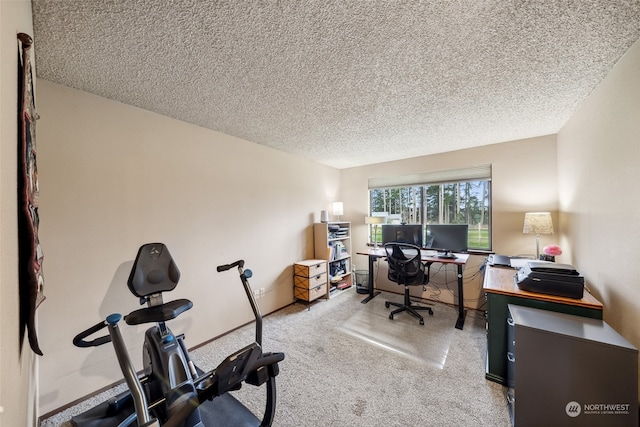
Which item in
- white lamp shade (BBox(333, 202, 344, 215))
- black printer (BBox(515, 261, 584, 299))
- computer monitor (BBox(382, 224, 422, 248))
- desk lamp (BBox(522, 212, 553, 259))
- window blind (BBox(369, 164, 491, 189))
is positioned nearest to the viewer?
black printer (BBox(515, 261, 584, 299))

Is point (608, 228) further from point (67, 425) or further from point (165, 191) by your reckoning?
point (67, 425)

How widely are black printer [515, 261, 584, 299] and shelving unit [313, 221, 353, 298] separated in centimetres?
253

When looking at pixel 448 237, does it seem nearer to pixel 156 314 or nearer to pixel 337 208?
pixel 337 208

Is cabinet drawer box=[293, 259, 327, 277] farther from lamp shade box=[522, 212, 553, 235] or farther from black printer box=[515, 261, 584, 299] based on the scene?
lamp shade box=[522, 212, 553, 235]

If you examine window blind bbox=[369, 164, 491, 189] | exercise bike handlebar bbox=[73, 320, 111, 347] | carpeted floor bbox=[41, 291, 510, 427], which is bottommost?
carpeted floor bbox=[41, 291, 510, 427]

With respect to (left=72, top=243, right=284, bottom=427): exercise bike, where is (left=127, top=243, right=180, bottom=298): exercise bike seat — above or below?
above

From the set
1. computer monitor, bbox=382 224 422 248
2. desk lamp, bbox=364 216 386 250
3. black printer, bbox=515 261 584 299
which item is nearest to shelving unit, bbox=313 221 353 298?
desk lamp, bbox=364 216 386 250

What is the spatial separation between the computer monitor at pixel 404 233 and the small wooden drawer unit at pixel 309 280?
1.16 metres

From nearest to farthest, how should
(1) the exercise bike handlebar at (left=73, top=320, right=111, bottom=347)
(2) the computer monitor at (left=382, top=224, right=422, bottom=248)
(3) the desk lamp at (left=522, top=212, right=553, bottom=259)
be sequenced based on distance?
(1) the exercise bike handlebar at (left=73, top=320, right=111, bottom=347) < (3) the desk lamp at (left=522, top=212, right=553, bottom=259) < (2) the computer monitor at (left=382, top=224, right=422, bottom=248)

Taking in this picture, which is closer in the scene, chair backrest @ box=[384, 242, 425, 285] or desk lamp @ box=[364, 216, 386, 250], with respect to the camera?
chair backrest @ box=[384, 242, 425, 285]

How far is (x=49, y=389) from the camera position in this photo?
1.73 meters

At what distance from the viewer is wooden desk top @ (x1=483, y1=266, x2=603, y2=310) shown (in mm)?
1689

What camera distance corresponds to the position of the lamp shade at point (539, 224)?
269 cm

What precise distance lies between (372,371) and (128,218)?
8.54ft
